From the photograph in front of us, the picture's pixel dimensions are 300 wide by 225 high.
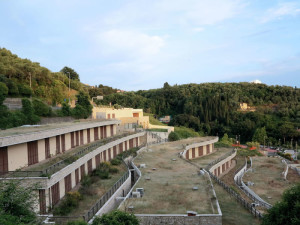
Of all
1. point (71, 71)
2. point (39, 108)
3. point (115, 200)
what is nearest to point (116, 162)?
point (115, 200)

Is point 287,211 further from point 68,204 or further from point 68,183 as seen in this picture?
point 68,183

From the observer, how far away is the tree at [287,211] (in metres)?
14.1

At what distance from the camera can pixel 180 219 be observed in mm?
17141

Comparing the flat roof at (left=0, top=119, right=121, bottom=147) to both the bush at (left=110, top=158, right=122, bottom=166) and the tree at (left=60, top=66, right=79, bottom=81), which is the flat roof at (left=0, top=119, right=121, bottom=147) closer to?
the bush at (left=110, top=158, right=122, bottom=166)

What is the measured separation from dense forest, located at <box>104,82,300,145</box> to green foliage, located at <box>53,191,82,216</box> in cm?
7468

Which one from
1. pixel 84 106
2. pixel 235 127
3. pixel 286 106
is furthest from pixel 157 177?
pixel 286 106

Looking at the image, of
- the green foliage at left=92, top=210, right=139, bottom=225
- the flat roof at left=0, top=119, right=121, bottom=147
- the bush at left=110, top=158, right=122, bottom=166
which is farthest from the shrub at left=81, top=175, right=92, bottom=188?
the green foliage at left=92, top=210, right=139, bottom=225

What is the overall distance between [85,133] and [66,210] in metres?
15.7

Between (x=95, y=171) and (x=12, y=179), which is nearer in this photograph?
(x=12, y=179)

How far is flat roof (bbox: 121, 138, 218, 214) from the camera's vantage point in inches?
736

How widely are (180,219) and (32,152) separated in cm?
1265

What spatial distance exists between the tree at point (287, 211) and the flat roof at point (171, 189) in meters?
3.62

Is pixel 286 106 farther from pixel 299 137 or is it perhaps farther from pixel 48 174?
pixel 48 174

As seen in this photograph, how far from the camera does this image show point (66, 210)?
739 inches
